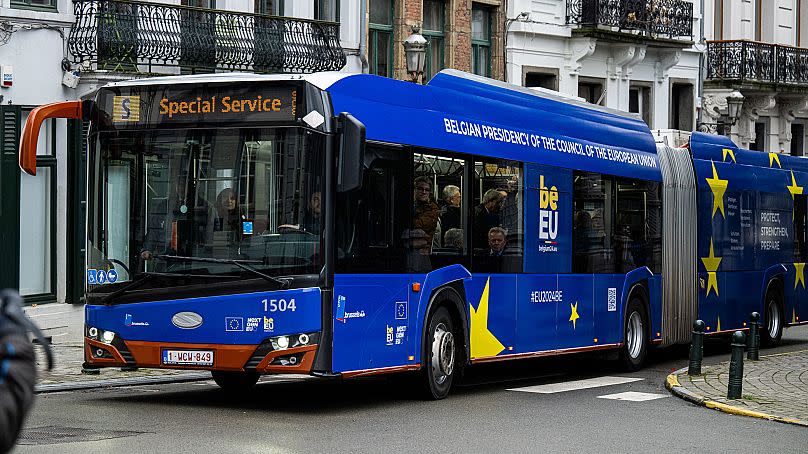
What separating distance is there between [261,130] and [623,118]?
871 centimetres

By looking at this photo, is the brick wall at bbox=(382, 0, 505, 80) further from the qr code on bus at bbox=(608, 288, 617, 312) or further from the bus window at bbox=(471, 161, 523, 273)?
the bus window at bbox=(471, 161, 523, 273)

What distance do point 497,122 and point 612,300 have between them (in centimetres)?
414

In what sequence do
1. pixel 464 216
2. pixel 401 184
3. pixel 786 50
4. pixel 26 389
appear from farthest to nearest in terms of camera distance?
pixel 786 50, pixel 464 216, pixel 401 184, pixel 26 389

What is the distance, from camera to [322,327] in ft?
42.1

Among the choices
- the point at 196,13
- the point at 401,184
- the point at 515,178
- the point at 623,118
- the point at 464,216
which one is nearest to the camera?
the point at 401,184

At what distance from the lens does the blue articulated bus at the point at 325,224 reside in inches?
504

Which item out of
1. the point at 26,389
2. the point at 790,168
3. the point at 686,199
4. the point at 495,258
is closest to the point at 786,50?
the point at 790,168

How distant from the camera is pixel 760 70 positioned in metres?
43.3

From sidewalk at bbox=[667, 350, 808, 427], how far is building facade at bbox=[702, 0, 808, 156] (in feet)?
70.0

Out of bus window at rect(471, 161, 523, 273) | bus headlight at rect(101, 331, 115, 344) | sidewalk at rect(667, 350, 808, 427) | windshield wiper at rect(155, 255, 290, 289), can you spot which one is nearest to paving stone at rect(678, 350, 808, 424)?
sidewalk at rect(667, 350, 808, 427)

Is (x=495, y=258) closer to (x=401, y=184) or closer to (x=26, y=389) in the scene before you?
(x=401, y=184)

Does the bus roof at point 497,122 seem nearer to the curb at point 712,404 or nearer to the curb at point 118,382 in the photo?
the curb at point 712,404

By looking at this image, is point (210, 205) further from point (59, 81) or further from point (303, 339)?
point (59, 81)

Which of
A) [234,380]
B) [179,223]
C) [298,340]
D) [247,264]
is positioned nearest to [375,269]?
[298,340]
